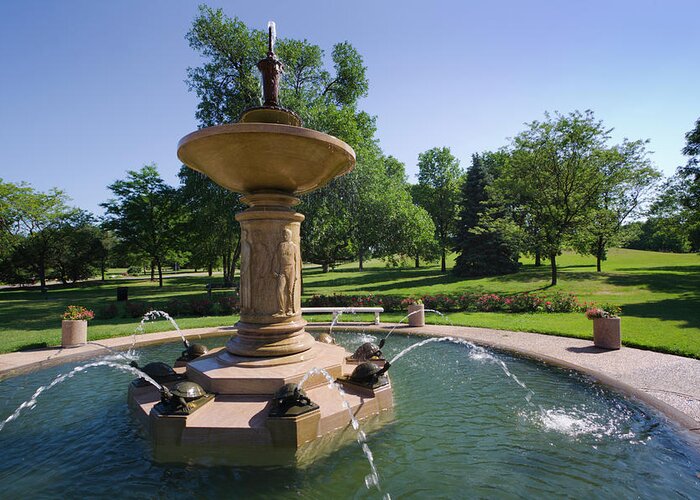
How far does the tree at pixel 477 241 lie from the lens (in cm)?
3350

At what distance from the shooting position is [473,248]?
34031mm

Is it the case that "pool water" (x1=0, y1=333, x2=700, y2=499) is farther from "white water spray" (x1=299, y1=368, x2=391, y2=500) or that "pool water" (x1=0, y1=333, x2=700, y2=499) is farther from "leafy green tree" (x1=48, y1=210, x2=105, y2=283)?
"leafy green tree" (x1=48, y1=210, x2=105, y2=283)

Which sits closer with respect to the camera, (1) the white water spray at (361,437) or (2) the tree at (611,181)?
(1) the white water spray at (361,437)

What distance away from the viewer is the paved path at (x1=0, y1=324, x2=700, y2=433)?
6.21 metres

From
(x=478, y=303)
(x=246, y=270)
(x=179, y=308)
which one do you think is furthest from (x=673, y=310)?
(x=179, y=308)

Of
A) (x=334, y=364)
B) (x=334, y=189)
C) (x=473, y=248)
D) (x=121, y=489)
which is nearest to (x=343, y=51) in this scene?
(x=334, y=189)

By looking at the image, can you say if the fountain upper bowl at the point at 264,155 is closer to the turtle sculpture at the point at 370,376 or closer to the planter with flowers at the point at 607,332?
the turtle sculpture at the point at 370,376

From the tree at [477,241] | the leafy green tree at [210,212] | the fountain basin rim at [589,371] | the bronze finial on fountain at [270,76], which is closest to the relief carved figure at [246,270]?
the bronze finial on fountain at [270,76]

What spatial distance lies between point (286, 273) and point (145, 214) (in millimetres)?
38065

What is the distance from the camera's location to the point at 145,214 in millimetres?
38875

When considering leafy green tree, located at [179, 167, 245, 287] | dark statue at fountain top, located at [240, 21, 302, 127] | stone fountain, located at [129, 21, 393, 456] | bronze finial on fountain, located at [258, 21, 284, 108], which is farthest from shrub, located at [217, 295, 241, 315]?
bronze finial on fountain, located at [258, 21, 284, 108]

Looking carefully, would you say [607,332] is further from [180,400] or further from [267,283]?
[180,400]

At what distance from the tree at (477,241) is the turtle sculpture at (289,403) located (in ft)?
98.6

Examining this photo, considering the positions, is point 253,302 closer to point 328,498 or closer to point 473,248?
point 328,498
